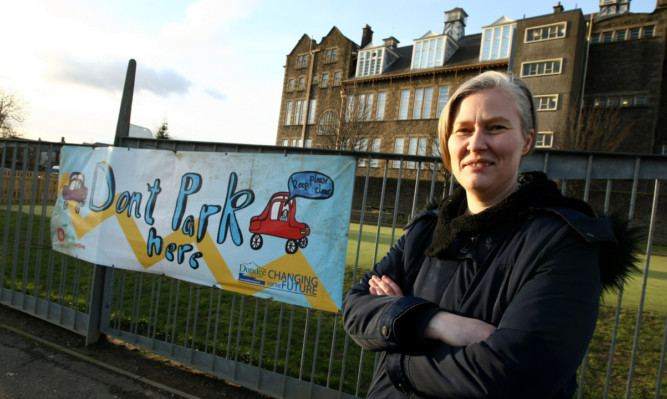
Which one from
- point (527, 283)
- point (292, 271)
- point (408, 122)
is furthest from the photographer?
point (408, 122)

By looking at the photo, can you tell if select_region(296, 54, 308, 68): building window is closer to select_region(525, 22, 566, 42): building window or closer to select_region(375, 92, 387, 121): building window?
select_region(375, 92, 387, 121): building window

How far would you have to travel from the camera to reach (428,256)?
158cm

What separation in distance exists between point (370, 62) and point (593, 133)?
65.9 feet

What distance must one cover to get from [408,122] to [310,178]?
3071 cm

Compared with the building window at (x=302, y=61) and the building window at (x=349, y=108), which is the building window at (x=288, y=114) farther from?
the building window at (x=349, y=108)

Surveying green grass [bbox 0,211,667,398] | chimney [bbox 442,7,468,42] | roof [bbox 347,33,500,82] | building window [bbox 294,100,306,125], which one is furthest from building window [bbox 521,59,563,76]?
green grass [bbox 0,211,667,398]

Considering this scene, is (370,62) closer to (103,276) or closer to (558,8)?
(558,8)

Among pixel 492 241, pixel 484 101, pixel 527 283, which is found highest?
pixel 484 101

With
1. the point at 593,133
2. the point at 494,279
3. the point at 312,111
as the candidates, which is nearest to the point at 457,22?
the point at 312,111

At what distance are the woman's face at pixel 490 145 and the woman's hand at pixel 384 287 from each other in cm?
50

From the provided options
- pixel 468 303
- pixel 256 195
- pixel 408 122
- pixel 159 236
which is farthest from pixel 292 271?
pixel 408 122

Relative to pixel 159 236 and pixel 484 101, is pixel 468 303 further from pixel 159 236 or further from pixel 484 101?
pixel 159 236

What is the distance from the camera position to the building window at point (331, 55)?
127 feet

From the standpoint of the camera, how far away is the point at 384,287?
1.70 metres
